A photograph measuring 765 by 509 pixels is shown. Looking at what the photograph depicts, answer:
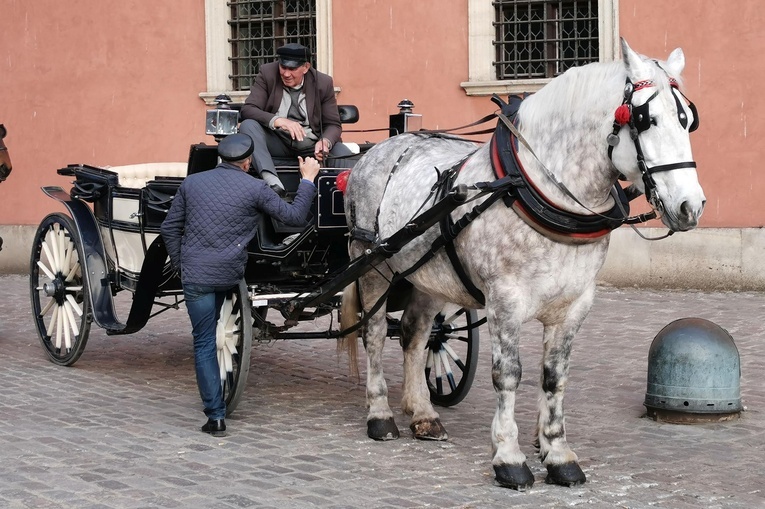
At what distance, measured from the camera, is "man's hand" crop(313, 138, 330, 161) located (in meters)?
7.54

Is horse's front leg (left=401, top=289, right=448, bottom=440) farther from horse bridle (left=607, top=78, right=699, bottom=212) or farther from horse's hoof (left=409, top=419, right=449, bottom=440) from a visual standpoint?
horse bridle (left=607, top=78, right=699, bottom=212)

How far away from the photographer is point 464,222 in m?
5.80

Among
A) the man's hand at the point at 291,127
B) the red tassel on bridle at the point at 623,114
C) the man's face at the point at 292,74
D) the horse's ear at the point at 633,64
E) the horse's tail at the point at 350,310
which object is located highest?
the man's face at the point at 292,74

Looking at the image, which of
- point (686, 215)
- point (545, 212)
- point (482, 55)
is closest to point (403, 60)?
point (482, 55)

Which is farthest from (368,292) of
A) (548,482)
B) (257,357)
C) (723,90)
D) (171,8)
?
(171,8)

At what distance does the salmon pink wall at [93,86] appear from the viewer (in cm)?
1523

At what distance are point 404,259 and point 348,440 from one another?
3.32ft

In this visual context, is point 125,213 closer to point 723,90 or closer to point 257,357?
point 257,357

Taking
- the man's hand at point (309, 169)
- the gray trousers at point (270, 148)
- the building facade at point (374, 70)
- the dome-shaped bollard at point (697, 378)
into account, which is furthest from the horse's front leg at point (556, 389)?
the building facade at point (374, 70)

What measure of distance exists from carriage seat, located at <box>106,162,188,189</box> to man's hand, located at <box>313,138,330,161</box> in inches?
78.7

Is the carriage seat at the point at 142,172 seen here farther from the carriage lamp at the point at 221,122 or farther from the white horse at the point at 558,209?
the white horse at the point at 558,209

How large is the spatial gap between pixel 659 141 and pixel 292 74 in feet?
10.2

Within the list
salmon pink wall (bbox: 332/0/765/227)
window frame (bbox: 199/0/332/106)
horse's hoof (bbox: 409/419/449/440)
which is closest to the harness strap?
horse's hoof (bbox: 409/419/449/440)

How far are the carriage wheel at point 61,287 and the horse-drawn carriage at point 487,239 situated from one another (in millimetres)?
711
